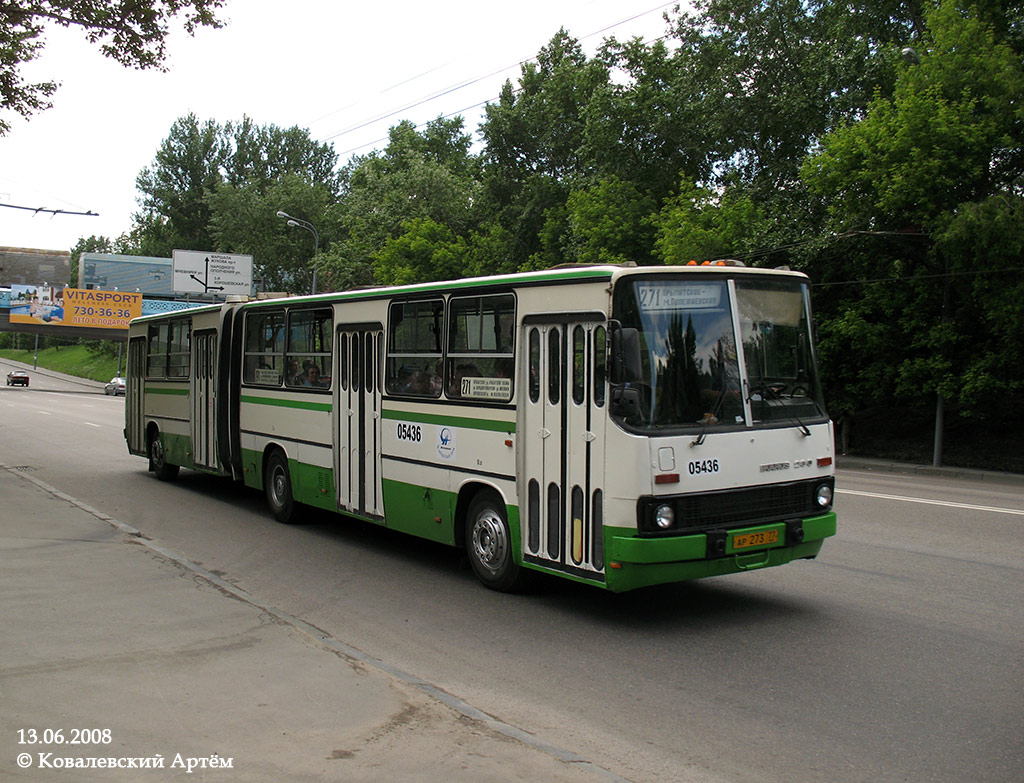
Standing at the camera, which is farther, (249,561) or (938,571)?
(249,561)

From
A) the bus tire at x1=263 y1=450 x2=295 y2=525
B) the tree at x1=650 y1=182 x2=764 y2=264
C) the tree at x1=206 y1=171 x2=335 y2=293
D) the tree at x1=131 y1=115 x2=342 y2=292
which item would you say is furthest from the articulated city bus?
the tree at x1=131 y1=115 x2=342 y2=292

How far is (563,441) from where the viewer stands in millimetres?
7586


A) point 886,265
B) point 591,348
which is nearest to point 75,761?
point 591,348

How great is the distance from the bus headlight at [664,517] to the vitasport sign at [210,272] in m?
64.0

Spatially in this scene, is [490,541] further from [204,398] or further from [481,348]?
[204,398]

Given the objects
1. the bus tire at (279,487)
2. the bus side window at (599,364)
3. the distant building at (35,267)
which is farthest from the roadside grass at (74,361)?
the bus side window at (599,364)

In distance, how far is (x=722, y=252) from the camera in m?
25.7

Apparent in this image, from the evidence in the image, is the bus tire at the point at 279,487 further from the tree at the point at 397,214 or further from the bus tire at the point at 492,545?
the tree at the point at 397,214

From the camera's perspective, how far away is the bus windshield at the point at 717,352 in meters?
7.13

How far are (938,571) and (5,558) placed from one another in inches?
347

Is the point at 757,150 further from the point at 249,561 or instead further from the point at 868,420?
the point at 249,561

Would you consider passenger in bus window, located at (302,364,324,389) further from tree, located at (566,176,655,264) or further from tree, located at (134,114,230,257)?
tree, located at (134,114,230,257)

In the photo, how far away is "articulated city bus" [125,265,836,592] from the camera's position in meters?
7.06

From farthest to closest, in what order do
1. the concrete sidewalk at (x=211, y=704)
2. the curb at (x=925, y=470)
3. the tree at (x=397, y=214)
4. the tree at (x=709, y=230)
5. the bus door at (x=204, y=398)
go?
1. the tree at (x=397, y=214)
2. the tree at (x=709, y=230)
3. the curb at (x=925, y=470)
4. the bus door at (x=204, y=398)
5. the concrete sidewalk at (x=211, y=704)
